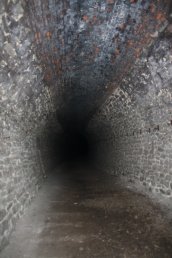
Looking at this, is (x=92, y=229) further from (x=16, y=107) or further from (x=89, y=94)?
(x=89, y=94)

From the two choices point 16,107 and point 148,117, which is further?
point 148,117

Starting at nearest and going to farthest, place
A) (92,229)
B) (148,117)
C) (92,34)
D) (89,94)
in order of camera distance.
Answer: (92,229), (92,34), (148,117), (89,94)

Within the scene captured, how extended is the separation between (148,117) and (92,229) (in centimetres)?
369

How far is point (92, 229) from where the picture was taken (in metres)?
4.89

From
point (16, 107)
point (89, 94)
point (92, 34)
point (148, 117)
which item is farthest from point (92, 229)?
point (89, 94)

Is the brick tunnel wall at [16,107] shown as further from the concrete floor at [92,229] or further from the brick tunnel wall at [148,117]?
the brick tunnel wall at [148,117]

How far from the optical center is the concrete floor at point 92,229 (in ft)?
13.1

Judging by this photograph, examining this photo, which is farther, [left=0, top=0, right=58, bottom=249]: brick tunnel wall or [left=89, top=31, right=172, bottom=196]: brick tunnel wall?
[left=89, top=31, right=172, bottom=196]: brick tunnel wall

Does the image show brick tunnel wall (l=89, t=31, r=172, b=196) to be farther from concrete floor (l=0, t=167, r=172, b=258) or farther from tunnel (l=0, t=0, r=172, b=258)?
concrete floor (l=0, t=167, r=172, b=258)

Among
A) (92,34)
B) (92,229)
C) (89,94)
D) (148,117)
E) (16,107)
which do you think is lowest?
(92,229)

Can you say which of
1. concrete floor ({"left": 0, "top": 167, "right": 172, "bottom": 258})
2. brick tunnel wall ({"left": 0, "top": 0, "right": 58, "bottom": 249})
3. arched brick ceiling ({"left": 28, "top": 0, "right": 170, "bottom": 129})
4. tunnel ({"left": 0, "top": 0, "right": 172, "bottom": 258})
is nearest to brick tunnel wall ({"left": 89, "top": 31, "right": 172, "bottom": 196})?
tunnel ({"left": 0, "top": 0, "right": 172, "bottom": 258})

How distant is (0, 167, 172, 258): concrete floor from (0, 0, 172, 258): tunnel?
0.06 ft

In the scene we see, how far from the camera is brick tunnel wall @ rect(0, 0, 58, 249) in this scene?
3.80 m

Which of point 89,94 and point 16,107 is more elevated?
point 89,94
